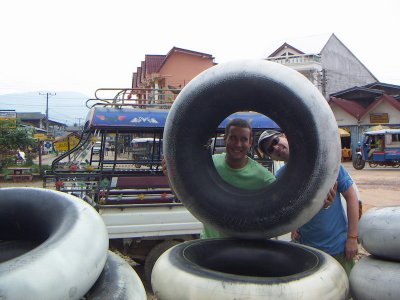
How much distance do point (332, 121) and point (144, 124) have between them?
3.97m

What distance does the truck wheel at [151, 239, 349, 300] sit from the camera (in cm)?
181

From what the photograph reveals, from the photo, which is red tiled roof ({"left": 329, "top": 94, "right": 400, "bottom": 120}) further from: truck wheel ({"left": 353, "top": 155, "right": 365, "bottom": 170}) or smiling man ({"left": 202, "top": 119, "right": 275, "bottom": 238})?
smiling man ({"left": 202, "top": 119, "right": 275, "bottom": 238})

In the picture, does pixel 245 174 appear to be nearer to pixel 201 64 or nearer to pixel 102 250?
pixel 102 250

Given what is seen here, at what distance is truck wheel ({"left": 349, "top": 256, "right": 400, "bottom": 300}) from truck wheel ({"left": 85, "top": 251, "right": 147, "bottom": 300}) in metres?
0.97

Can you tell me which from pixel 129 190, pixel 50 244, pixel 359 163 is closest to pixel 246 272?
pixel 50 244

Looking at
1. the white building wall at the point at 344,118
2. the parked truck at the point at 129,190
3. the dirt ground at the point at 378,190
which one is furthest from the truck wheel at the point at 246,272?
the white building wall at the point at 344,118

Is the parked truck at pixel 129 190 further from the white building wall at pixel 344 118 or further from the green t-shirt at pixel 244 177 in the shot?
the white building wall at pixel 344 118

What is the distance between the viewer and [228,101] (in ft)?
7.71

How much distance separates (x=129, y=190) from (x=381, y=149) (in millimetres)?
19607

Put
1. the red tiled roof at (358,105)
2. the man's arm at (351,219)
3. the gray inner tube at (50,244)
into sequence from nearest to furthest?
1. the gray inner tube at (50,244)
2. the man's arm at (351,219)
3. the red tiled roof at (358,105)

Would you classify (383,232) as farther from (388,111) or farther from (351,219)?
(388,111)

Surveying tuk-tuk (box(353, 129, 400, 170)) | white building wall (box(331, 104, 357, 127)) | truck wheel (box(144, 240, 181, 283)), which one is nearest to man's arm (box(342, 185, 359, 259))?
truck wheel (box(144, 240, 181, 283))

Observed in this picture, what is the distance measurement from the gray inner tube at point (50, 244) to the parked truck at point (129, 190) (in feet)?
10.7

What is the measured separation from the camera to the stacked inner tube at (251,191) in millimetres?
1933
